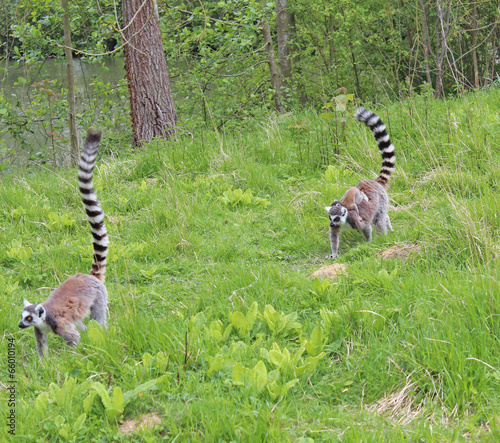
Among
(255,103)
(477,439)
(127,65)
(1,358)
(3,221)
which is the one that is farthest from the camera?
(255,103)

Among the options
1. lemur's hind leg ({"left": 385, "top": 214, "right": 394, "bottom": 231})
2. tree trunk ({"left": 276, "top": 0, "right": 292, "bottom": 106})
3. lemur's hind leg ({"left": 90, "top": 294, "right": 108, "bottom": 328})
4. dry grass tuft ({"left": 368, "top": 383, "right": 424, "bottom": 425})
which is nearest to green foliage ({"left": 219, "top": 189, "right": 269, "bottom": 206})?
lemur's hind leg ({"left": 385, "top": 214, "right": 394, "bottom": 231})

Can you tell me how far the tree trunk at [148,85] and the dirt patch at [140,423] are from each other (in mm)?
5988

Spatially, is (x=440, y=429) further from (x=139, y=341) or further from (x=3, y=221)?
(x=3, y=221)

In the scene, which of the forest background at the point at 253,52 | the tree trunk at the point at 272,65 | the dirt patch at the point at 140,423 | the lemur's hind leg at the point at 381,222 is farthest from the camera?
the tree trunk at the point at 272,65

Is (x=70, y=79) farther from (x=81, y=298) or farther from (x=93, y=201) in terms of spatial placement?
(x=81, y=298)

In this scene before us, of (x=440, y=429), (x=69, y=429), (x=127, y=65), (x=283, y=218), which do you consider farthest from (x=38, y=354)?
(x=127, y=65)

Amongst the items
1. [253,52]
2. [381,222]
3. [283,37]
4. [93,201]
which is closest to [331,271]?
[381,222]

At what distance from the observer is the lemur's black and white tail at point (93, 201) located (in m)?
3.43

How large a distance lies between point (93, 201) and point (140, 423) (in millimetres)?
1813

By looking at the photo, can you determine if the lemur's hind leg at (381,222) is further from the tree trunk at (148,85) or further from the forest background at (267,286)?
the tree trunk at (148,85)

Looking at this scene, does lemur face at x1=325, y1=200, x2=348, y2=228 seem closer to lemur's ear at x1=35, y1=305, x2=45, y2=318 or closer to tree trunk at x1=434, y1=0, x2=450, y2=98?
lemur's ear at x1=35, y1=305, x2=45, y2=318

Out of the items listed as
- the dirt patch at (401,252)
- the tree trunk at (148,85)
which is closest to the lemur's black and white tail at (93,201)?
the dirt patch at (401,252)

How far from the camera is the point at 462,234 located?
3.88m

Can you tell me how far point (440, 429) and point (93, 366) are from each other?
5.90 feet
